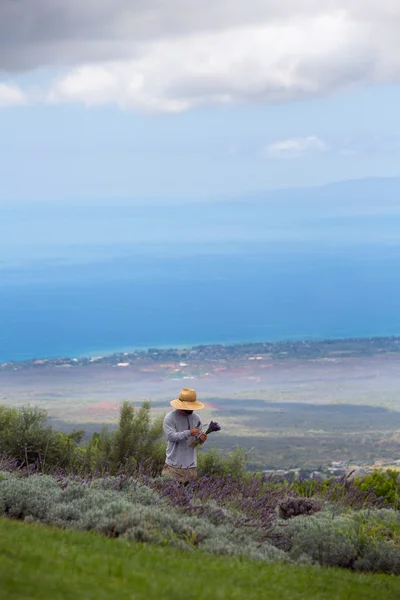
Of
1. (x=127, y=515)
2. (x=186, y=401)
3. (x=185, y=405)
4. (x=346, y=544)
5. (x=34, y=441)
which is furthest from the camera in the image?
(x=34, y=441)

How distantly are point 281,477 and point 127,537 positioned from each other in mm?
10296

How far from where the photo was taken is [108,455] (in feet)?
71.3

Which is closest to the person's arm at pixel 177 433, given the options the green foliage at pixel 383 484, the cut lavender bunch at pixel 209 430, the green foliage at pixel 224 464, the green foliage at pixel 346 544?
the cut lavender bunch at pixel 209 430

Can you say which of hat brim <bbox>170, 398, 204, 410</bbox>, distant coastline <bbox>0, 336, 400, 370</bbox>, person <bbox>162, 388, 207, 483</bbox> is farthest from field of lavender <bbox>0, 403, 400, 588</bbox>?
distant coastline <bbox>0, 336, 400, 370</bbox>

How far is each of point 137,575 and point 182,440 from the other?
7570 mm

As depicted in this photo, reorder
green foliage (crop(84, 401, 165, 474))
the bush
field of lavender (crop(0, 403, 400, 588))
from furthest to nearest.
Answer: green foliage (crop(84, 401, 165, 474)) → field of lavender (crop(0, 403, 400, 588)) → the bush

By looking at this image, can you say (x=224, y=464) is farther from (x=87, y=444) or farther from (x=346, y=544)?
(x=346, y=544)

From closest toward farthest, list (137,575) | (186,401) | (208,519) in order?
1. (137,575)
2. (208,519)
3. (186,401)

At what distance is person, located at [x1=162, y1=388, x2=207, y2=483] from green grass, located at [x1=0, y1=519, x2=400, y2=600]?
4997 millimetres

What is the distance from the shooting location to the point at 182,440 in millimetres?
16891

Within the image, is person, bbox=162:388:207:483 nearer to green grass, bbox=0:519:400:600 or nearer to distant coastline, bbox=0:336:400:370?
green grass, bbox=0:519:400:600

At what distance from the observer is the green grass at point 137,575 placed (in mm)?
8617

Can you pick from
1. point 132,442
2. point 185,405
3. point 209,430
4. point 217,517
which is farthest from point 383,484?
point 217,517

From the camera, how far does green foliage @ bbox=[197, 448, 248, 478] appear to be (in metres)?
21.7
